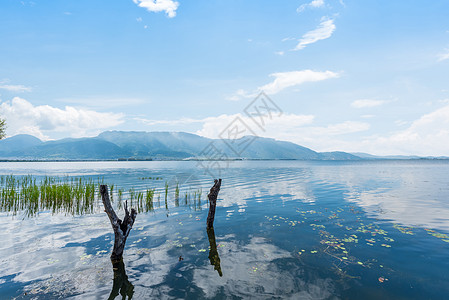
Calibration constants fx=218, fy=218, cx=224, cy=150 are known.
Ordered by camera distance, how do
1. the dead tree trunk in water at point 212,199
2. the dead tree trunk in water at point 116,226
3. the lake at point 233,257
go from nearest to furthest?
1. the lake at point 233,257
2. the dead tree trunk in water at point 116,226
3. the dead tree trunk in water at point 212,199

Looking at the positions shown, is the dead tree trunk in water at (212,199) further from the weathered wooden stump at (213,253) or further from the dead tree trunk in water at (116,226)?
the dead tree trunk in water at (116,226)

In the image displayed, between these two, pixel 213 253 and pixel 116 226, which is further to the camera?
pixel 213 253

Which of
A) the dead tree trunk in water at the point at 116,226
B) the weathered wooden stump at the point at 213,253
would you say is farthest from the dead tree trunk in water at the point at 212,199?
the dead tree trunk in water at the point at 116,226

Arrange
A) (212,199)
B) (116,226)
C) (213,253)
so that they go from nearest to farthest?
(116,226), (213,253), (212,199)

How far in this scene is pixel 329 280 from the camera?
10.0m

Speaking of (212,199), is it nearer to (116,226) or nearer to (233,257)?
(233,257)

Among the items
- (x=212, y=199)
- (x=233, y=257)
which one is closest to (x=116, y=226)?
(x=233, y=257)

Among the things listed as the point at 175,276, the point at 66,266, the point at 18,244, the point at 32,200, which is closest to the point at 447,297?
the point at 175,276

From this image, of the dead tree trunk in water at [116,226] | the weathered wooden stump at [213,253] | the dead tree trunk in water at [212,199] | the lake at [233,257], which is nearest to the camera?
the lake at [233,257]

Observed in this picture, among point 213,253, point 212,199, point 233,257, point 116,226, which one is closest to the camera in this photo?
point 116,226

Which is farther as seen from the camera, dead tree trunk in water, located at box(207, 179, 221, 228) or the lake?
dead tree trunk in water, located at box(207, 179, 221, 228)

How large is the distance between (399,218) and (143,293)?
22.6 m

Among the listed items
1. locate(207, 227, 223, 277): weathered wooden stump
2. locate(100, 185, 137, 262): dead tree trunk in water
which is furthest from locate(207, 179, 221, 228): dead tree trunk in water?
locate(100, 185, 137, 262): dead tree trunk in water

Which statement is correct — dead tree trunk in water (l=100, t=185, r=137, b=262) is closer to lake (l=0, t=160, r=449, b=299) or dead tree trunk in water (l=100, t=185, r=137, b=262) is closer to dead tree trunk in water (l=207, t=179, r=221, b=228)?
lake (l=0, t=160, r=449, b=299)
